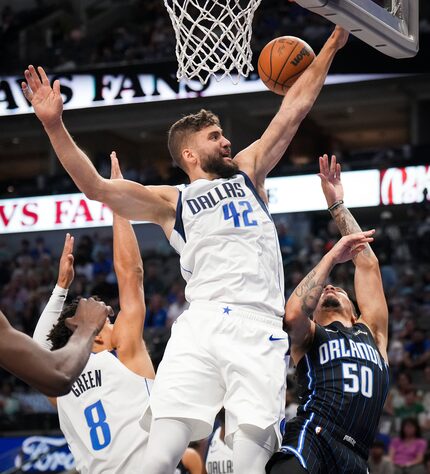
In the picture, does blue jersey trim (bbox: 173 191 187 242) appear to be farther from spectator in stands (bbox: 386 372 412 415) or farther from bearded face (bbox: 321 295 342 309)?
spectator in stands (bbox: 386 372 412 415)

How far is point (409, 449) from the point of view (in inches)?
397

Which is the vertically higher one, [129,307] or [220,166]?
[220,166]

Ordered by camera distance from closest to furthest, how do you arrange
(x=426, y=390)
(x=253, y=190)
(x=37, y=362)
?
1. (x=37, y=362)
2. (x=253, y=190)
3. (x=426, y=390)

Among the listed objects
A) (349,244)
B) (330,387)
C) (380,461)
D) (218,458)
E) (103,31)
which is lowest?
(380,461)

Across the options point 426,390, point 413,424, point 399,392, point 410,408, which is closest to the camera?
point 413,424

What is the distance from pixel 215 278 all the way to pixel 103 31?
1758 centimetres

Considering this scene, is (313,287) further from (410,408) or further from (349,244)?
(410,408)

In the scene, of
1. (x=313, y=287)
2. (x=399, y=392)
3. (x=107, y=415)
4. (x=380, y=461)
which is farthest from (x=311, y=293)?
(x=399, y=392)

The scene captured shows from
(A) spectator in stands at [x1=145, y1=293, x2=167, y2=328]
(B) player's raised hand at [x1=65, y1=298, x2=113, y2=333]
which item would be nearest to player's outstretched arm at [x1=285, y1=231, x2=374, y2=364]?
(B) player's raised hand at [x1=65, y1=298, x2=113, y2=333]

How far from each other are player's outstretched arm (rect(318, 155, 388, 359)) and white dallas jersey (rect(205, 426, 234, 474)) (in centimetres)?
Result: 202

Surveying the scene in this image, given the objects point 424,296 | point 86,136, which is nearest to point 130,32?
point 86,136

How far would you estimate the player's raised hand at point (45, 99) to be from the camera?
447cm

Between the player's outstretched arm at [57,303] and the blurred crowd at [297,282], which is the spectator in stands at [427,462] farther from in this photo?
the player's outstretched arm at [57,303]

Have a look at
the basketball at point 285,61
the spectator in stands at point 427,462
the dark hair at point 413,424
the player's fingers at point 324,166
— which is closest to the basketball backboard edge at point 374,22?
the basketball at point 285,61
